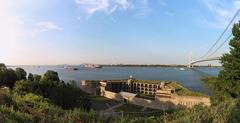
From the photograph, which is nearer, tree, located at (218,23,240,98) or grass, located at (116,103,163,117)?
grass, located at (116,103,163,117)

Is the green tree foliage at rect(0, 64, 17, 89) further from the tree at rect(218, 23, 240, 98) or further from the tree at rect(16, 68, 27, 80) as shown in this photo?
the tree at rect(218, 23, 240, 98)

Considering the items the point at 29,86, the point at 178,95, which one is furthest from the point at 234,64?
the point at 178,95

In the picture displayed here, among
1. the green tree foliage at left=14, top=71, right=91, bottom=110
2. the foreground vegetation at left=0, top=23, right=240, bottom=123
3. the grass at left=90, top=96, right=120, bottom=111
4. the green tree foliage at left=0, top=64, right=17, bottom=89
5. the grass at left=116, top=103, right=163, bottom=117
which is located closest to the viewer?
the foreground vegetation at left=0, top=23, right=240, bottom=123

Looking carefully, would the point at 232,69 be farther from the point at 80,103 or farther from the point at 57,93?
the point at 57,93

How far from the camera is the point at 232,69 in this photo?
84.7ft

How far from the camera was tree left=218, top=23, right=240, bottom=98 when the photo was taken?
2484 centimetres

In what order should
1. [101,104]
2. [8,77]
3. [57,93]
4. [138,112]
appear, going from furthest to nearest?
1. [101,104]
2. [8,77]
3. [57,93]
4. [138,112]

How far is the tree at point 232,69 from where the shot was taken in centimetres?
2484

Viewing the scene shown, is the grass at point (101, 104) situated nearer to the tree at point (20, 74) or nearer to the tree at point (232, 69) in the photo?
the tree at point (20, 74)

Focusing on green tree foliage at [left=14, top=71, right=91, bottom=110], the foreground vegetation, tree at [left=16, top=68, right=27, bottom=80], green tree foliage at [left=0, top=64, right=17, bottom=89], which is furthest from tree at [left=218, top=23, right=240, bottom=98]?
tree at [left=16, top=68, right=27, bottom=80]

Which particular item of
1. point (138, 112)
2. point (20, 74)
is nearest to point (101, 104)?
point (20, 74)

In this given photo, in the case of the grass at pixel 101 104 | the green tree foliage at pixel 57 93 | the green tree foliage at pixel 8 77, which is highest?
the green tree foliage at pixel 8 77

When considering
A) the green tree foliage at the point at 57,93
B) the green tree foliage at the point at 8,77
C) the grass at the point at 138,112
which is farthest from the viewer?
the green tree foliage at the point at 8,77

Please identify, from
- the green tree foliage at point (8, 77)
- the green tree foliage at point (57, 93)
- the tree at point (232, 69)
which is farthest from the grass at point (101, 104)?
the tree at point (232, 69)
